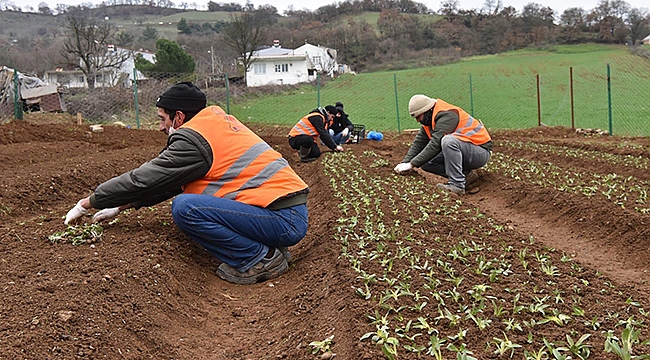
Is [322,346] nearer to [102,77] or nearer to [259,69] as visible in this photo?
[102,77]

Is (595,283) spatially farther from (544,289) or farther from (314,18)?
(314,18)

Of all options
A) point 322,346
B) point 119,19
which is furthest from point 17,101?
point 119,19

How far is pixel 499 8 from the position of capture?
269 ft

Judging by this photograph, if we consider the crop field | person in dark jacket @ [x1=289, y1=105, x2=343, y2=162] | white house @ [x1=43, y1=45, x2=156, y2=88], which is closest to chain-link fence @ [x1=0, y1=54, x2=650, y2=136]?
white house @ [x1=43, y1=45, x2=156, y2=88]

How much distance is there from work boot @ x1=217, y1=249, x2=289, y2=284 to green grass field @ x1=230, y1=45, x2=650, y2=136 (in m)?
15.8

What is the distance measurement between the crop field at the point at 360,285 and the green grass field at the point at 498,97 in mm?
14220

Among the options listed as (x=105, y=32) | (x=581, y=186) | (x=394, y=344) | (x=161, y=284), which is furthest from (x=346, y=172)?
(x=105, y=32)

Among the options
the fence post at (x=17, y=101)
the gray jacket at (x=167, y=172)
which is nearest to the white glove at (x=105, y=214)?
the gray jacket at (x=167, y=172)

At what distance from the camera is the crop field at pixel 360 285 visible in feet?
10.2

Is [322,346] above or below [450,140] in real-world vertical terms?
below

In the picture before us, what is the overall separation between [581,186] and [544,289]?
15.7 ft

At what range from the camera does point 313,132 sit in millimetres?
12055

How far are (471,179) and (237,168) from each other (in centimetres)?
602

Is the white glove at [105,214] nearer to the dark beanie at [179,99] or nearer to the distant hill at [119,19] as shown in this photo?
the dark beanie at [179,99]
